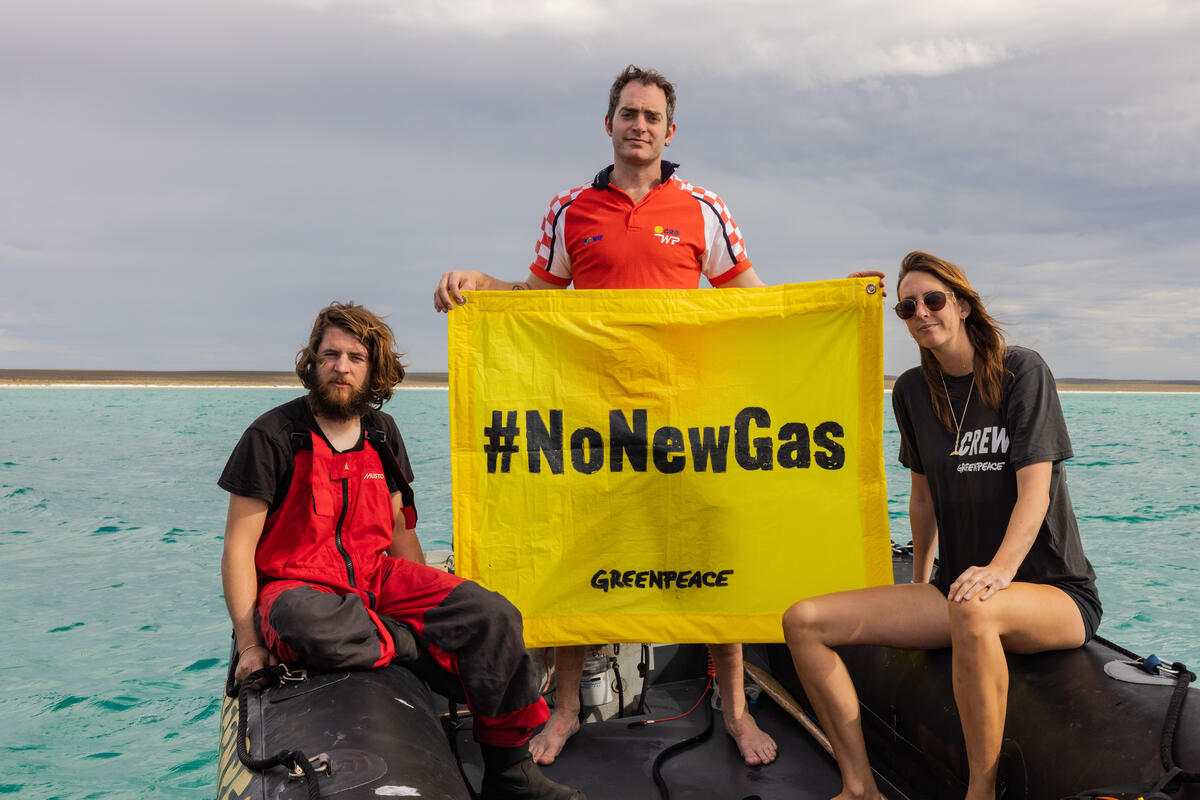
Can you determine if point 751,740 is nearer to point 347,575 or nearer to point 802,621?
point 802,621

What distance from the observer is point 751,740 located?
346cm

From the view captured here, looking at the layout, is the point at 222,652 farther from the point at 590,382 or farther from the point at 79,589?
the point at 590,382

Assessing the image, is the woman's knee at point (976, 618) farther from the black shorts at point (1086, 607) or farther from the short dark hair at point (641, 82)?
the short dark hair at point (641, 82)

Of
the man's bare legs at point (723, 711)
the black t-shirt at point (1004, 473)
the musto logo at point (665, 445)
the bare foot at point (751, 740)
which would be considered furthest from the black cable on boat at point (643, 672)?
the black t-shirt at point (1004, 473)

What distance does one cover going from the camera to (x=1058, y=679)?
2588 mm

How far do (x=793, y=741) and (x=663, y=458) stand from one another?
1358 mm

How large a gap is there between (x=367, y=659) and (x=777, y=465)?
5.84 feet

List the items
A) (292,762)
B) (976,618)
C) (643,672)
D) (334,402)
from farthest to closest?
(643,672), (334,402), (976,618), (292,762)

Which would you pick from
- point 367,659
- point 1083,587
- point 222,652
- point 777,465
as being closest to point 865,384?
point 777,465

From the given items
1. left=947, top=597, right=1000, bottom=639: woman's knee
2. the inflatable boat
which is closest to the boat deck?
the inflatable boat

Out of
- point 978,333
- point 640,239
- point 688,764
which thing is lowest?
point 688,764

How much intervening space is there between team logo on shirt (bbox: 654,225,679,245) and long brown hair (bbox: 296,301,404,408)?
1.15 metres

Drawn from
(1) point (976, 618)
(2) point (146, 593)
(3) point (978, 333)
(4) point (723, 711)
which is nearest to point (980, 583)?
(1) point (976, 618)

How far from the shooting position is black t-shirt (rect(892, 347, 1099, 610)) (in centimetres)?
266
